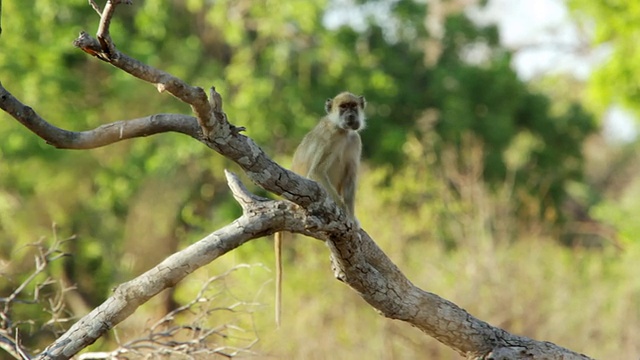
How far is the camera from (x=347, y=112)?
8758 millimetres

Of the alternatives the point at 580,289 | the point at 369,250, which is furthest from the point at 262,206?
the point at 580,289

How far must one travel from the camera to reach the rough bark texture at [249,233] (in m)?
5.41

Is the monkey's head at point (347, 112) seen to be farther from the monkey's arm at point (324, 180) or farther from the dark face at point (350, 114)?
the monkey's arm at point (324, 180)

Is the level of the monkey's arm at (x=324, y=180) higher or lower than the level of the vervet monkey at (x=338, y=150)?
lower

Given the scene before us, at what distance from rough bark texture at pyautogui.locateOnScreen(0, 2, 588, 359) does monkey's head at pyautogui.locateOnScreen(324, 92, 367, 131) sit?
212cm

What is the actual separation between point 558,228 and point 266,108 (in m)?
6.96

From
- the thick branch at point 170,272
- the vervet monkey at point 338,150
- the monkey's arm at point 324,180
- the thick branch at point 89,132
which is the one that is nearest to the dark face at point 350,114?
the vervet monkey at point 338,150

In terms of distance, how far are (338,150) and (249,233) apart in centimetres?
255

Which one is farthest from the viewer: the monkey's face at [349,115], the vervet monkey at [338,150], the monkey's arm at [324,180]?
the monkey's face at [349,115]

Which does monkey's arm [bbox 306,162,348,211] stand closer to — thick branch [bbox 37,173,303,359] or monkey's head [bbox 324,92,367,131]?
monkey's head [bbox 324,92,367,131]

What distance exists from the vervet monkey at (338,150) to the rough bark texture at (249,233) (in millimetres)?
1763

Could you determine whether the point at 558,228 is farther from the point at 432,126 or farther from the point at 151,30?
the point at 151,30

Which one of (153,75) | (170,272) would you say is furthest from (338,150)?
(153,75)

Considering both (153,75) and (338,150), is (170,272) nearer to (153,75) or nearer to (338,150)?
(153,75)
